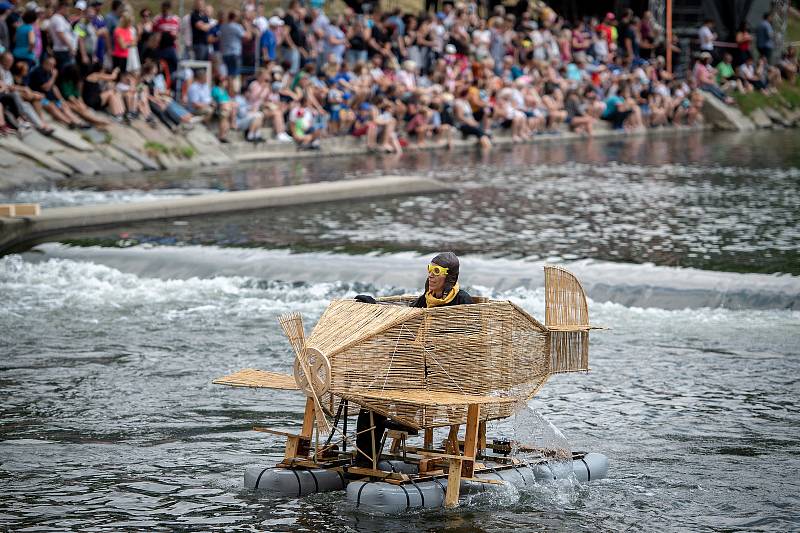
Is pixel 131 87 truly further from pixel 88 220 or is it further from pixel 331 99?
pixel 88 220

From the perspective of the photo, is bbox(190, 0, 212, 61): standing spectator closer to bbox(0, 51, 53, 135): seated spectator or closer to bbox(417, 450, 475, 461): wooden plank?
bbox(0, 51, 53, 135): seated spectator

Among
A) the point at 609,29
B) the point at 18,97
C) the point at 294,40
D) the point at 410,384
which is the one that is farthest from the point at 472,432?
the point at 609,29

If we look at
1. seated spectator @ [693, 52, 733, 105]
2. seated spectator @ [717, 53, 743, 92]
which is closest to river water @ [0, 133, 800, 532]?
seated spectator @ [693, 52, 733, 105]

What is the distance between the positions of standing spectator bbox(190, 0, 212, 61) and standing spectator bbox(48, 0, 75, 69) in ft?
12.7

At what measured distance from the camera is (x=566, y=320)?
10.1 metres

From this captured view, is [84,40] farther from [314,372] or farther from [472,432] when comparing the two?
[472,432]

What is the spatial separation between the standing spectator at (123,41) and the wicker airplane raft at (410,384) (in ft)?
63.5

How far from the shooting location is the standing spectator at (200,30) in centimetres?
3033

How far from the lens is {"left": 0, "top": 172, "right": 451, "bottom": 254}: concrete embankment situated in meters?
19.8

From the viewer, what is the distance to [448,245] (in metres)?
19.5

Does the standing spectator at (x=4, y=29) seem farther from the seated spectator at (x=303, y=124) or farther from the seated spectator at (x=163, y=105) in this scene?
the seated spectator at (x=303, y=124)

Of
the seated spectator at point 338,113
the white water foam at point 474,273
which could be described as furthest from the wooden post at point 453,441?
the seated spectator at point 338,113

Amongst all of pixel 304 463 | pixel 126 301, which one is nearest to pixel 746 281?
pixel 126 301

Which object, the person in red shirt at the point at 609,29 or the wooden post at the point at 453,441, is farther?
the person in red shirt at the point at 609,29
